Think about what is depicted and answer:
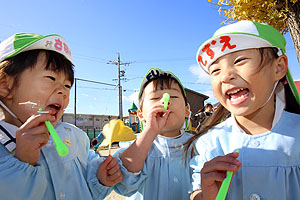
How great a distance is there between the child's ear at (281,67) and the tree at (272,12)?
346 centimetres

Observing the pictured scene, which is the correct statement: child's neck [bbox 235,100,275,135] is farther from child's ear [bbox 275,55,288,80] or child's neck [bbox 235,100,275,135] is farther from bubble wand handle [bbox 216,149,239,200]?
bubble wand handle [bbox 216,149,239,200]

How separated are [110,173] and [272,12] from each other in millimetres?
4727

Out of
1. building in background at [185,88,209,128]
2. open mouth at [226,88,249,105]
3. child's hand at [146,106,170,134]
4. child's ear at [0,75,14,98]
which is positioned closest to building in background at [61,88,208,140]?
building in background at [185,88,209,128]

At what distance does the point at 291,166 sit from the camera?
104 centimetres

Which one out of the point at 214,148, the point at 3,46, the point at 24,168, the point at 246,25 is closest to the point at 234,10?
the point at 246,25

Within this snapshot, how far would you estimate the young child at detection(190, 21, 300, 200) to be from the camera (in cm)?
103

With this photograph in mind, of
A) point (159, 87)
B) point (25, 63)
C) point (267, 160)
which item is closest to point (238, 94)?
point (267, 160)

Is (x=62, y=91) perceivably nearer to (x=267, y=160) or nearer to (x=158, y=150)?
(x=158, y=150)

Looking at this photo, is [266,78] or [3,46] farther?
[3,46]

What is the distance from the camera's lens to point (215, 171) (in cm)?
99

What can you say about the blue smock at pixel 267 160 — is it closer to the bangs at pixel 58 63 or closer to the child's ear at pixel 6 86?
the bangs at pixel 58 63

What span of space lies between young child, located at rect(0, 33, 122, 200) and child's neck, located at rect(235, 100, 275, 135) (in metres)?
0.85

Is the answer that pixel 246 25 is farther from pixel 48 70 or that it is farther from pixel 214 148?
pixel 48 70

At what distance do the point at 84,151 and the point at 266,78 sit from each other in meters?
1.28
